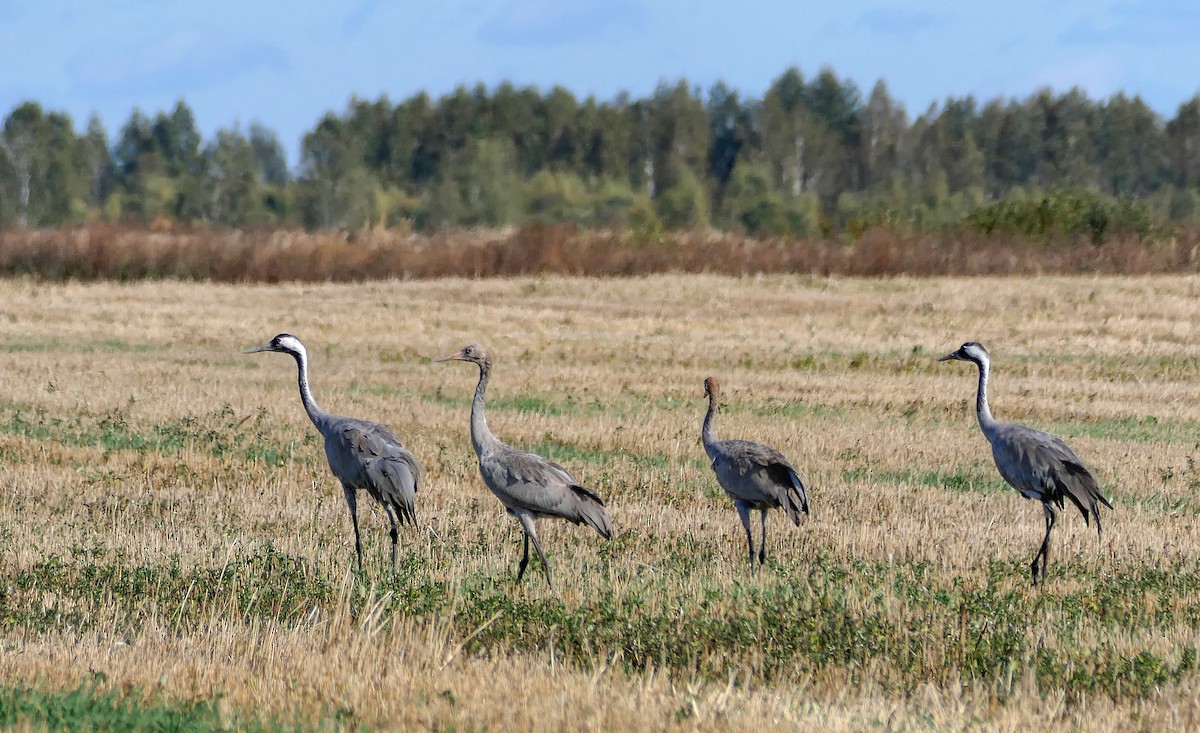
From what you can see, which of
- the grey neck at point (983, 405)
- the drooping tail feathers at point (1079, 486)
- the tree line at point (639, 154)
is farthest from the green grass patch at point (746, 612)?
the tree line at point (639, 154)

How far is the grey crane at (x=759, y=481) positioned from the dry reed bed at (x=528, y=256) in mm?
38463

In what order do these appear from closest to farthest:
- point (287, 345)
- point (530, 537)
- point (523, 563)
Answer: point (523, 563) < point (530, 537) < point (287, 345)

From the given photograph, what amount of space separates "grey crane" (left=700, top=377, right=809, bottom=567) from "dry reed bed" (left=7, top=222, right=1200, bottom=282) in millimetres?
38463

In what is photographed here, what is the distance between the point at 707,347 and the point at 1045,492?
19.5 meters

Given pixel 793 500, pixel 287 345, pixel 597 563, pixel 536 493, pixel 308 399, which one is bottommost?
pixel 597 563

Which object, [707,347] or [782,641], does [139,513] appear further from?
[707,347]

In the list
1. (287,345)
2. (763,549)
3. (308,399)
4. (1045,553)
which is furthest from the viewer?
(287,345)

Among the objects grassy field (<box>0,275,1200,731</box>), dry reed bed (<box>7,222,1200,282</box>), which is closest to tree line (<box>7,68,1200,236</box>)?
dry reed bed (<box>7,222,1200,282</box>)

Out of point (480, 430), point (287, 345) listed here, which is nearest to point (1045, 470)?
point (480, 430)

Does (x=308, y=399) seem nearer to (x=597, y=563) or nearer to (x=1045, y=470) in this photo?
Result: (x=597, y=563)

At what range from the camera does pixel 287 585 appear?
9258 mm

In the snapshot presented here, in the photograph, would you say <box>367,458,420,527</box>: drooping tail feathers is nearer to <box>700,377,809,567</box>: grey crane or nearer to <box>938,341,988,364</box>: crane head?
<box>700,377,809,567</box>: grey crane

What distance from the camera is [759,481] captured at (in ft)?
36.3

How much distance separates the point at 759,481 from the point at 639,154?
3981 inches
